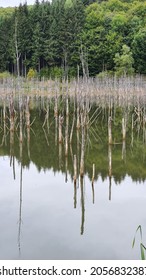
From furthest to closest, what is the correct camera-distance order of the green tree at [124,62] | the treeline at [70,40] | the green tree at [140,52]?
1. the treeline at [70,40]
2. the green tree at [140,52]
3. the green tree at [124,62]

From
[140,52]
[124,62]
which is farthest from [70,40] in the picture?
[140,52]

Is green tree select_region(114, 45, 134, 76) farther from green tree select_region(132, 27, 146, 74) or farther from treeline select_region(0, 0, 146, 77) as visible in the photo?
green tree select_region(132, 27, 146, 74)

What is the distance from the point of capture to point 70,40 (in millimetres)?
44281

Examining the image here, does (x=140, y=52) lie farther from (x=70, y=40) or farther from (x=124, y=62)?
(x=70, y=40)

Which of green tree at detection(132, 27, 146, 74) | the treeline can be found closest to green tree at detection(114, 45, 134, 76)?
the treeline

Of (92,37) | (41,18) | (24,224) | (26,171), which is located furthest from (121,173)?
(41,18)

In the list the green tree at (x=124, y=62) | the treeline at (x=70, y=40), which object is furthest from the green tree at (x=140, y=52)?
the green tree at (x=124, y=62)

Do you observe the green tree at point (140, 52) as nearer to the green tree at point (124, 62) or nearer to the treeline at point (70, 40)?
the treeline at point (70, 40)

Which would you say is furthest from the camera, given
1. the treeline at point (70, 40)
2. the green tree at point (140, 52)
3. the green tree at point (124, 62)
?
the treeline at point (70, 40)

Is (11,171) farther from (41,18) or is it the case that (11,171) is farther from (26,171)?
(41,18)

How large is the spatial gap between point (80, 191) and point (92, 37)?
3746 centimetres

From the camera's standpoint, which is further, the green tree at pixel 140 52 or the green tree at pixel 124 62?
the green tree at pixel 140 52

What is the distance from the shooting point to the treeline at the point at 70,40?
139ft

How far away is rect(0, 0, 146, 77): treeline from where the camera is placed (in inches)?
1670
